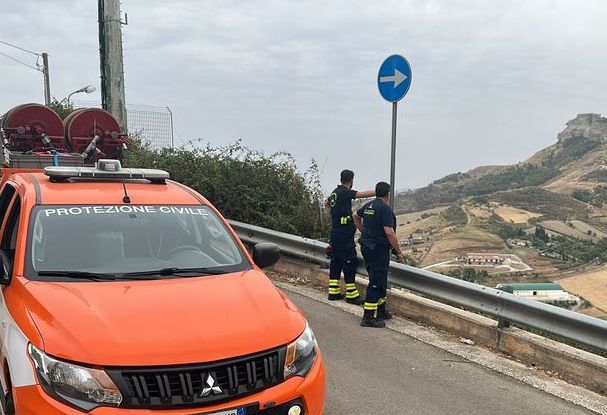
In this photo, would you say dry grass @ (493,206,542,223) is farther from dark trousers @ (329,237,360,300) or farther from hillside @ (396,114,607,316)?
dark trousers @ (329,237,360,300)

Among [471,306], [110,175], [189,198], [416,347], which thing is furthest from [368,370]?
[110,175]

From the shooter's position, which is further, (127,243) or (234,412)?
(127,243)

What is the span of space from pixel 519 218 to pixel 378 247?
1223 cm

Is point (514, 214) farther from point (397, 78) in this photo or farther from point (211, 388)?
point (211, 388)

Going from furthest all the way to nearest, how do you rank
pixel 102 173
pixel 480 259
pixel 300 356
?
pixel 480 259 → pixel 102 173 → pixel 300 356

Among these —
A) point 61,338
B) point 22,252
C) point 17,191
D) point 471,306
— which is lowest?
point 471,306

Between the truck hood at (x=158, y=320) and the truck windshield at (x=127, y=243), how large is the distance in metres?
0.23

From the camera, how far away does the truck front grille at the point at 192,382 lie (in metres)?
2.72

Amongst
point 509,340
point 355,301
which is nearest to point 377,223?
point 355,301

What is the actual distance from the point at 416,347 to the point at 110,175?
3508mm

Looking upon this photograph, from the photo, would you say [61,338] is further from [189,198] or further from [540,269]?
[540,269]

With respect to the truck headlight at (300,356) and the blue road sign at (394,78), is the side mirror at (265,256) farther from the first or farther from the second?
the blue road sign at (394,78)

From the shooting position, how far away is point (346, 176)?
7824 millimetres

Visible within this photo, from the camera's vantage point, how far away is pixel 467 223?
54.4 feet
